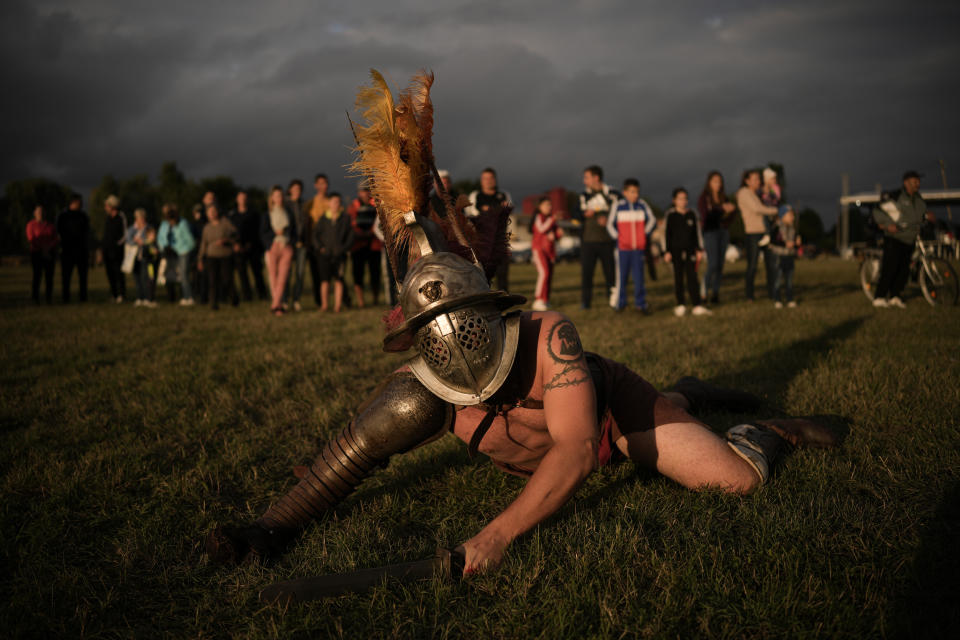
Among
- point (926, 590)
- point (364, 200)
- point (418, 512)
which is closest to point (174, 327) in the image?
point (364, 200)

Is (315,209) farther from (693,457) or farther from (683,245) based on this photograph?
(693,457)

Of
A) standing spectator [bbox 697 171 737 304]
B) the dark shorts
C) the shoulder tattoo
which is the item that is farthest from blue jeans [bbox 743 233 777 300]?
the shoulder tattoo

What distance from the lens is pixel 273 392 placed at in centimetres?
544

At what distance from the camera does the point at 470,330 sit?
235 centimetres

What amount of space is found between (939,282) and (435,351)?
10.8 metres

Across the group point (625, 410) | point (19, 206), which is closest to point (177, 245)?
point (625, 410)

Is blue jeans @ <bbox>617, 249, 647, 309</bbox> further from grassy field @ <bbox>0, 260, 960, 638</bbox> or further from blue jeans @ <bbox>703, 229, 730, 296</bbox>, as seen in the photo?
grassy field @ <bbox>0, 260, 960, 638</bbox>

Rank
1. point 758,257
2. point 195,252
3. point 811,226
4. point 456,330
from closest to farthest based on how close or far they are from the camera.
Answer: point 456,330
point 758,257
point 195,252
point 811,226

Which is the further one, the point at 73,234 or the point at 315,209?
the point at 73,234

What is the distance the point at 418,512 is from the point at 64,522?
70.1 inches

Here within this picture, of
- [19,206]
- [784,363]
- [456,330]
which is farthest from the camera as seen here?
[19,206]

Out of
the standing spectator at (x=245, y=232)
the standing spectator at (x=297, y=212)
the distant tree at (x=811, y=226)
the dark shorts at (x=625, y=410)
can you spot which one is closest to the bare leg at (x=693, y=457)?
the dark shorts at (x=625, y=410)

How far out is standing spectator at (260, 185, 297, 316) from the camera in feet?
36.7

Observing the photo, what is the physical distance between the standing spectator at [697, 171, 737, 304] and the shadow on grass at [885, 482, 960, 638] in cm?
915
